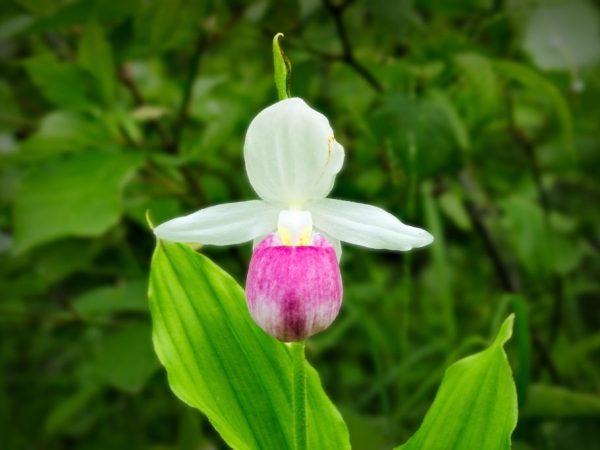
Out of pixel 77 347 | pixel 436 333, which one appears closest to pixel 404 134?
pixel 436 333

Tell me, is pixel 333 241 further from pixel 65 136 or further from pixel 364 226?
pixel 65 136

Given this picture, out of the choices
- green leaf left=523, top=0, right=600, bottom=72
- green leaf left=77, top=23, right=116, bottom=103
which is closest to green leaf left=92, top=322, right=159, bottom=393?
green leaf left=77, top=23, right=116, bottom=103

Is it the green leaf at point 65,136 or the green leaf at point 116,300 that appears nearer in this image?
the green leaf at point 65,136

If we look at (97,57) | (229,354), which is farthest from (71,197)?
(229,354)

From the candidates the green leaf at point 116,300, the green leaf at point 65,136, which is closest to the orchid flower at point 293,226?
the green leaf at point 65,136

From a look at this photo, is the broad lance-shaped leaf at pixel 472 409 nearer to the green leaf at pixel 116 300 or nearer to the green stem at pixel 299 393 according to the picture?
the green stem at pixel 299 393
